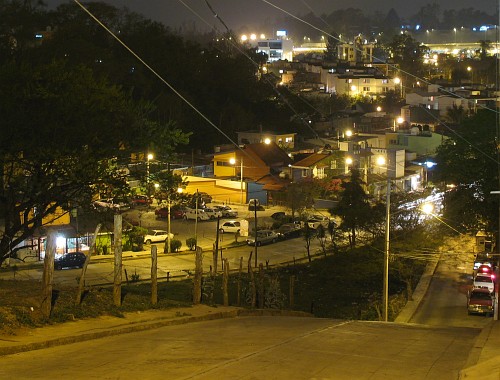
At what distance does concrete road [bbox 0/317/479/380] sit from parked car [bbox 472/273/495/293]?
9.06 m

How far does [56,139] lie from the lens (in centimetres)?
923

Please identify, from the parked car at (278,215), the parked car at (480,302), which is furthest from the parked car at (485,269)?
the parked car at (278,215)

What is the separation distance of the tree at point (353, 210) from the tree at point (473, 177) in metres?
2.66

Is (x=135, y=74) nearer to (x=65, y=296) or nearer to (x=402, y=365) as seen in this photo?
(x=65, y=296)

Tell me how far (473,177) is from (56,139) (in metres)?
17.9

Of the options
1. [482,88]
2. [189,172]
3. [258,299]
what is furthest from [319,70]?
[258,299]

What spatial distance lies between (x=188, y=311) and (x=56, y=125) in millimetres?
3318

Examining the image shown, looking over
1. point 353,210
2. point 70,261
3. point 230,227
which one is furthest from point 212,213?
point 70,261

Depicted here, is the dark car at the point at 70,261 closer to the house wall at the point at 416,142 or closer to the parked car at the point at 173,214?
the parked car at the point at 173,214

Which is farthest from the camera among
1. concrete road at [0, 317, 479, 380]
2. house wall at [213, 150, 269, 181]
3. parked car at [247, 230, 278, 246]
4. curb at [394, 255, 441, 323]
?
house wall at [213, 150, 269, 181]

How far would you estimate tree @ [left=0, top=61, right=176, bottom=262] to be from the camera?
9117 mm

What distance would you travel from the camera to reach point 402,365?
7.13m

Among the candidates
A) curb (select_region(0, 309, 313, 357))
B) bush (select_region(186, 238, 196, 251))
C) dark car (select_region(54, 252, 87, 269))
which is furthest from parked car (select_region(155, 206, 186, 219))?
curb (select_region(0, 309, 313, 357))

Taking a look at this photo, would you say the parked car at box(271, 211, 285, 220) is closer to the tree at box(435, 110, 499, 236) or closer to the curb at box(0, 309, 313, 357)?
the tree at box(435, 110, 499, 236)
